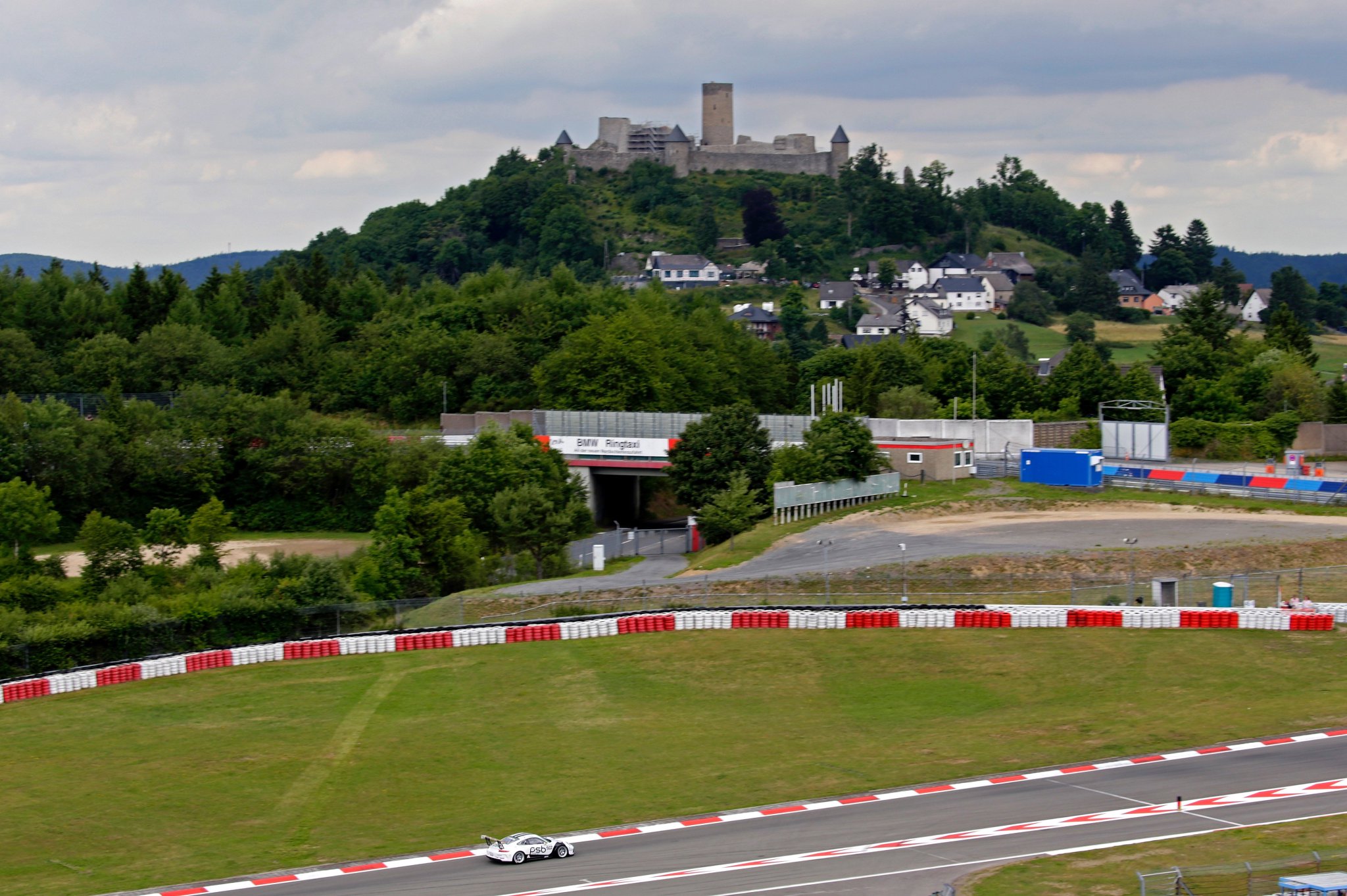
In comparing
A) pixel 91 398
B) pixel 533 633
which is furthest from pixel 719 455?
pixel 91 398

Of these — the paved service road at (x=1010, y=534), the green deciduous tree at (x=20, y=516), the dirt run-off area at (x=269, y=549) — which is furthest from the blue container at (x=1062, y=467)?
the green deciduous tree at (x=20, y=516)

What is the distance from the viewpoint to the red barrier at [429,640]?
50844mm

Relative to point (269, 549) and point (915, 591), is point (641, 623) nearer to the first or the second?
point (915, 591)

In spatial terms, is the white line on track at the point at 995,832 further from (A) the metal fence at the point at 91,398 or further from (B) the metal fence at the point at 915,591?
(A) the metal fence at the point at 91,398

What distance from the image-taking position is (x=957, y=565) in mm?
55656

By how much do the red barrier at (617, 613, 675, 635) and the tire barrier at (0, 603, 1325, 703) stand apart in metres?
0.03

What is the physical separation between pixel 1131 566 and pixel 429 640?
27828mm

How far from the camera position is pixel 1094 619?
48.1 meters

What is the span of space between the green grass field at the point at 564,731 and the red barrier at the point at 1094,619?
35.3 inches

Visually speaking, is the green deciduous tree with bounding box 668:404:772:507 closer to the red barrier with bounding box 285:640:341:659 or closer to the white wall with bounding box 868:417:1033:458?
the white wall with bounding box 868:417:1033:458

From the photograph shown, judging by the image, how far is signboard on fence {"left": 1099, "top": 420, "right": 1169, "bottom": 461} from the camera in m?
79.2

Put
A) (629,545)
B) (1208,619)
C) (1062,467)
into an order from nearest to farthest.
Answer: (1208,619), (1062,467), (629,545)

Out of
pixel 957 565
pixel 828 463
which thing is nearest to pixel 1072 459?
pixel 828 463

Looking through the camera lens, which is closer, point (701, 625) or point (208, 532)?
point (701, 625)
